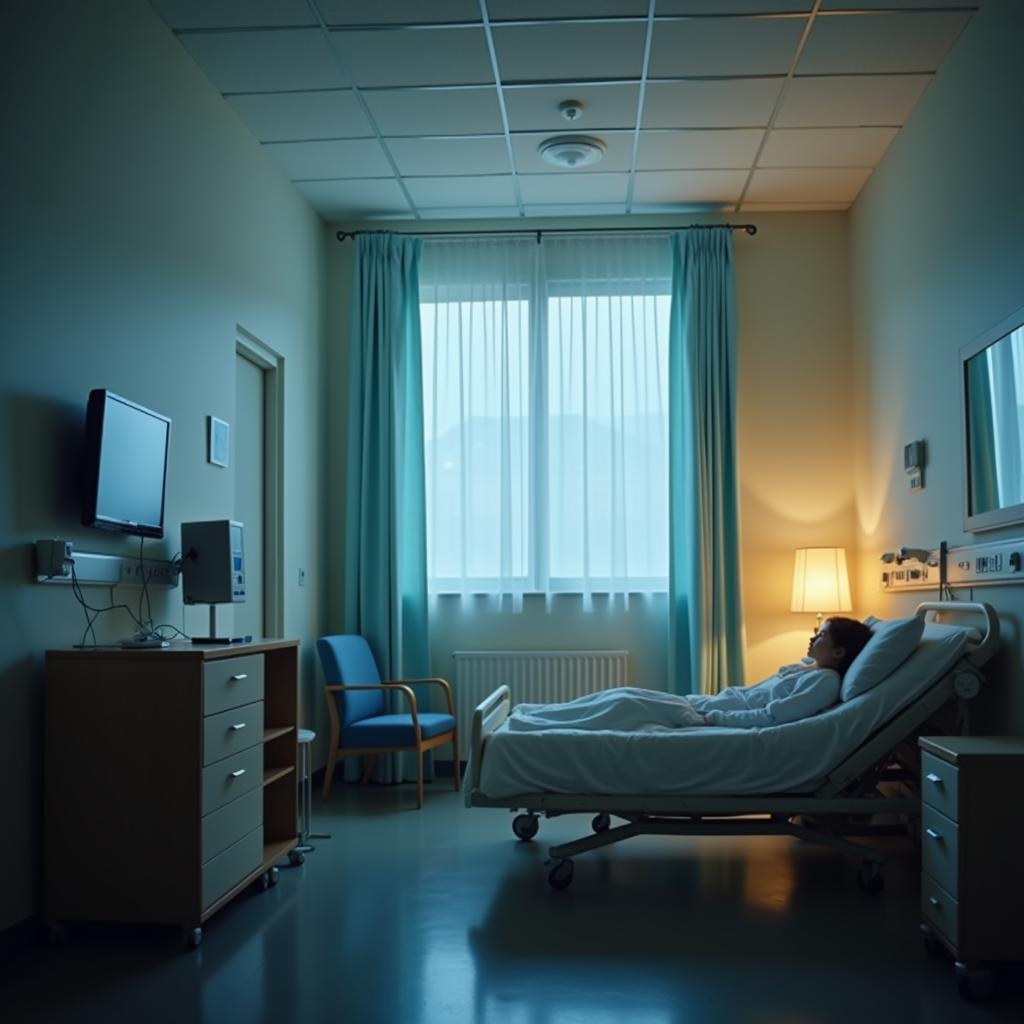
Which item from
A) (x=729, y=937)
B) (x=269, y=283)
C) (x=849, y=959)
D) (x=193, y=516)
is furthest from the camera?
(x=269, y=283)

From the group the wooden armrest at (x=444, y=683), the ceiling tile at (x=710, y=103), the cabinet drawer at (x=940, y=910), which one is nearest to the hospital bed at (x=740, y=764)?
the cabinet drawer at (x=940, y=910)

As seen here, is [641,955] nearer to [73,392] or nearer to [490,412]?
[73,392]

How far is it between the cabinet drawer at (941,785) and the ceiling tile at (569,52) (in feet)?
9.24

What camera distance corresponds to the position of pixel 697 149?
5102 mm

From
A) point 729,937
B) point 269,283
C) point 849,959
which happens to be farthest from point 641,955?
point 269,283

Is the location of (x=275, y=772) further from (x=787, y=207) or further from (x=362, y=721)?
(x=787, y=207)

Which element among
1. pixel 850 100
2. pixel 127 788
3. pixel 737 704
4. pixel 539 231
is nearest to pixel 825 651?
pixel 737 704

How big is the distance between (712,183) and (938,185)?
1.45 m

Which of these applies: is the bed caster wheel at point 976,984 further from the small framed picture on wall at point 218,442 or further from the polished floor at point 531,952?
the small framed picture on wall at point 218,442

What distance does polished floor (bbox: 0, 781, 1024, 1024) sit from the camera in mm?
2590

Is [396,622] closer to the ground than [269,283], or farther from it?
closer to the ground

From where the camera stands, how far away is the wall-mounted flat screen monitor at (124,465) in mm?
3127

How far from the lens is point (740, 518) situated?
5.83 m

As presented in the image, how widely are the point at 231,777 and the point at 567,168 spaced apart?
3.47 metres
